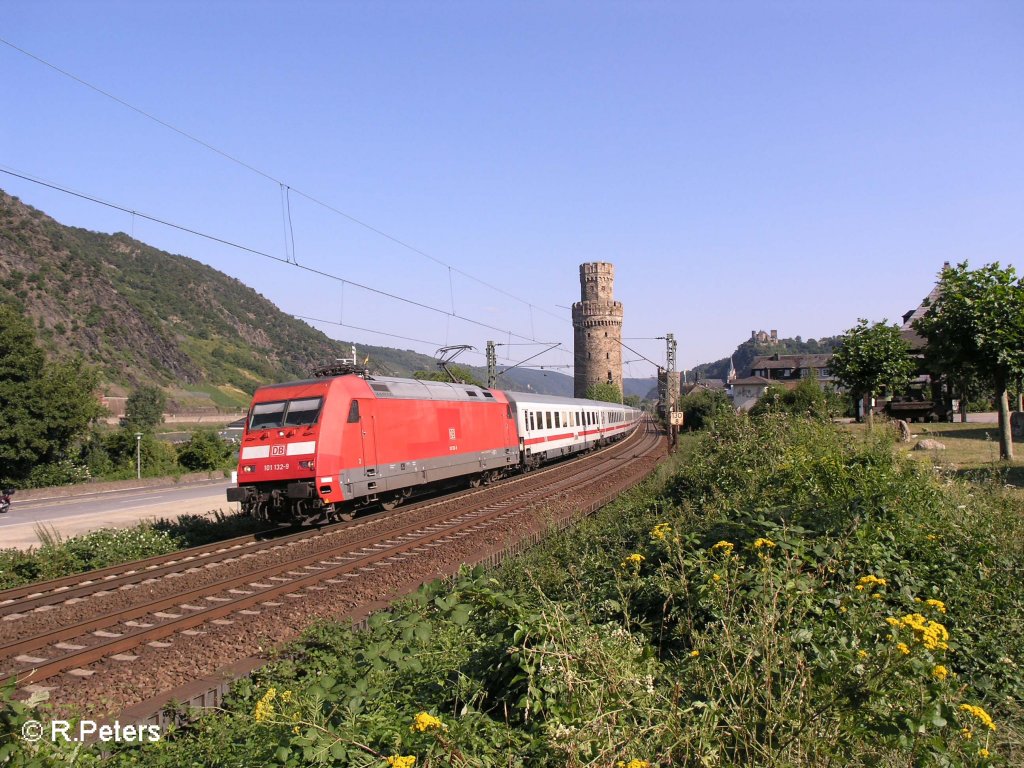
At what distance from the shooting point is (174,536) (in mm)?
14797

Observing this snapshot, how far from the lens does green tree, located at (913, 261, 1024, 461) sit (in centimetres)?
1552

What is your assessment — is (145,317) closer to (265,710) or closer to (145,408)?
(145,408)

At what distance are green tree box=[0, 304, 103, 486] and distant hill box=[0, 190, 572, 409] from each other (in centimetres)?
4056

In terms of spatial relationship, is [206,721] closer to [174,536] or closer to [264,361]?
[174,536]

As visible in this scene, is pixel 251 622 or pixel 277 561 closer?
pixel 251 622

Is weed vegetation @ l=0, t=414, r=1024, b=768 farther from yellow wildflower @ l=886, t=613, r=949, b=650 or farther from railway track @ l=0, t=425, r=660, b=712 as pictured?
railway track @ l=0, t=425, r=660, b=712

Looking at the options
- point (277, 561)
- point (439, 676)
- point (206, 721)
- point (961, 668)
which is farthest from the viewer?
point (277, 561)

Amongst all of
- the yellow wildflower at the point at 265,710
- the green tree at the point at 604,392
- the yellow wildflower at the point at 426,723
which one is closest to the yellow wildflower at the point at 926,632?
the yellow wildflower at the point at 426,723

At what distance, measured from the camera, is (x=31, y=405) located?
34625 mm

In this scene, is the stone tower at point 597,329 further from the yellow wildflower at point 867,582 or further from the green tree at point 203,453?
the yellow wildflower at point 867,582

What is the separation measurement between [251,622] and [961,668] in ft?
23.2

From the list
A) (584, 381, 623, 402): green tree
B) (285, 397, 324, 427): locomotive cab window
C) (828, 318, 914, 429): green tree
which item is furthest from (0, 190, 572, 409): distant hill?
(285, 397, 324, 427): locomotive cab window

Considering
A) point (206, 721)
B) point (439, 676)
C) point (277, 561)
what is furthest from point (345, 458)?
point (439, 676)

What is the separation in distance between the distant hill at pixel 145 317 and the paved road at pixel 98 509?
1817 inches
